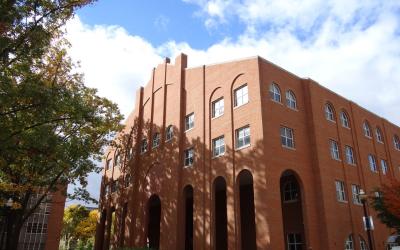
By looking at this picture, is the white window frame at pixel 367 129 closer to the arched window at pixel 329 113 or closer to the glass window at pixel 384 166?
the glass window at pixel 384 166

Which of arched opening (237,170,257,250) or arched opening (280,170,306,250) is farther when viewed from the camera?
arched opening (237,170,257,250)

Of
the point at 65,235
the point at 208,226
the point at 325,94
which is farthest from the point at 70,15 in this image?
the point at 65,235

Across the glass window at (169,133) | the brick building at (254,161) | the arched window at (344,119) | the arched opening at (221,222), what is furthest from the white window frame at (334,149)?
the glass window at (169,133)

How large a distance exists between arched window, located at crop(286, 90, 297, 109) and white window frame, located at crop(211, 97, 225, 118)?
5002 millimetres

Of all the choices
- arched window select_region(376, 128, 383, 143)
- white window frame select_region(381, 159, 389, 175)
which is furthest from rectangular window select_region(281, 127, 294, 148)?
arched window select_region(376, 128, 383, 143)

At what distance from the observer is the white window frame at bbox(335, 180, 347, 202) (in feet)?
93.8

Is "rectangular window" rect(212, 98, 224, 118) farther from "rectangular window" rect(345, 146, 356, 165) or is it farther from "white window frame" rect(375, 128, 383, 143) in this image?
"white window frame" rect(375, 128, 383, 143)

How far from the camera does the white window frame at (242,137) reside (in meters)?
26.4

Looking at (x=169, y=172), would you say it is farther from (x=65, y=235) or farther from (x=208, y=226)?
(x=65, y=235)

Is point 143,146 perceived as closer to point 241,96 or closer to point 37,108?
point 241,96

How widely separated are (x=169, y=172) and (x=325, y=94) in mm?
14931

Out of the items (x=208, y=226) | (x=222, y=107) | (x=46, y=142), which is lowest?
(x=208, y=226)

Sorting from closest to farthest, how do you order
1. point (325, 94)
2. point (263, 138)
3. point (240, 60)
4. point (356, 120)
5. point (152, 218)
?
point (263, 138) < point (240, 60) < point (325, 94) < point (356, 120) < point (152, 218)

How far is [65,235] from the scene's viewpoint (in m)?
76.1
